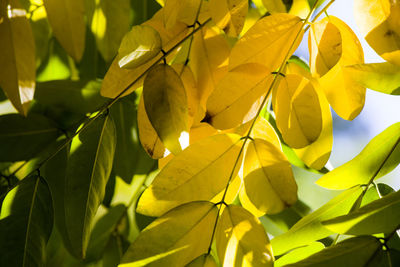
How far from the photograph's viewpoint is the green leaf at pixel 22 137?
60cm

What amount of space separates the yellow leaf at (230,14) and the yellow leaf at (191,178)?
88mm

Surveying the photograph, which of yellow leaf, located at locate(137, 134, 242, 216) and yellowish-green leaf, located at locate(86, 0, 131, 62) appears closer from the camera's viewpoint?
yellow leaf, located at locate(137, 134, 242, 216)

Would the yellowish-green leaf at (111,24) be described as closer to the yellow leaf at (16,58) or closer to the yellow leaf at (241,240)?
the yellow leaf at (16,58)

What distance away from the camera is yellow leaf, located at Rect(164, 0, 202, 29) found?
0.40 m

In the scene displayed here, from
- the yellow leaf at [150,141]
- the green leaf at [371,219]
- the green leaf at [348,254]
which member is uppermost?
the yellow leaf at [150,141]

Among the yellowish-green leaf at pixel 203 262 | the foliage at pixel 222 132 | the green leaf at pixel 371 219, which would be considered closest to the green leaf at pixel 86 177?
the foliage at pixel 222 132

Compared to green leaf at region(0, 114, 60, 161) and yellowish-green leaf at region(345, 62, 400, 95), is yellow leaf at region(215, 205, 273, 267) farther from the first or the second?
green leaf at region(0, 114, 60, 161)

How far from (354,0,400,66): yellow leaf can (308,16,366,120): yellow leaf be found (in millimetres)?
21

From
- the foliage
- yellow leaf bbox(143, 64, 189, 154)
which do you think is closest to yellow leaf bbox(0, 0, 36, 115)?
the foliage

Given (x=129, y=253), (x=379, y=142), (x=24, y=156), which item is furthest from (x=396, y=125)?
(x=24, y=156)

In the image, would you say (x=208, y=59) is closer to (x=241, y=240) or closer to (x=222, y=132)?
(x=222, y=132)

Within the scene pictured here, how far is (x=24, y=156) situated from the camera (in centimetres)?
61

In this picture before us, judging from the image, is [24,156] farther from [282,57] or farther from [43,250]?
[282,57]

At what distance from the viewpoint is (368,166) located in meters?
0.47
